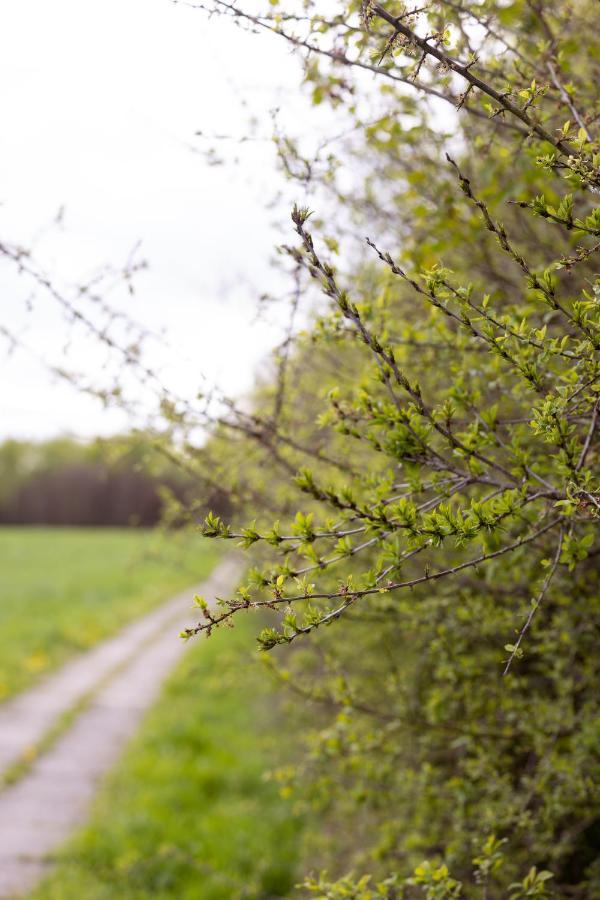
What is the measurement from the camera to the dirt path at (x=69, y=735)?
6.11 meters

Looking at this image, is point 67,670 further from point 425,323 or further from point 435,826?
point 425,323

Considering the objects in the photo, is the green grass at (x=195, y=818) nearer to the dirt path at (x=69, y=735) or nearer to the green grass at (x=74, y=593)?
the dirt path at (x=69, y=735)

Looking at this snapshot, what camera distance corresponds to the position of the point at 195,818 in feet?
20.9

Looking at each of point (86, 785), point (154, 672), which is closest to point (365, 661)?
point (86, 785)

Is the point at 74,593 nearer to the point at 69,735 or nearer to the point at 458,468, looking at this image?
the point at 69,735

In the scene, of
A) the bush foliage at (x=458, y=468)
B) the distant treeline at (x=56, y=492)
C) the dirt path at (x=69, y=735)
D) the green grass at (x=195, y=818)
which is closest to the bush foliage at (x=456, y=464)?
the bush foliage at (x=458, y=468)

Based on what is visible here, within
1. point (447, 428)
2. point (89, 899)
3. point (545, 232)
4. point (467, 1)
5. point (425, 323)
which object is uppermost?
point (467, 1)

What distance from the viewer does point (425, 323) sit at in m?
2.93

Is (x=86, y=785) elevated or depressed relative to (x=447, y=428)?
depressed

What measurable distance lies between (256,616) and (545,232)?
7706 millimetres

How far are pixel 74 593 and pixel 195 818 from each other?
13.7 metres

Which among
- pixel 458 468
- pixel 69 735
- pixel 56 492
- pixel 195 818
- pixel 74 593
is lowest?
pixel 195 818

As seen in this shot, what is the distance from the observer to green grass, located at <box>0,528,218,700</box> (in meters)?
5.80

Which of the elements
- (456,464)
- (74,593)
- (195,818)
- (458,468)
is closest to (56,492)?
(74,593)
